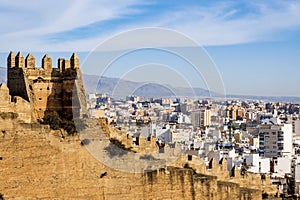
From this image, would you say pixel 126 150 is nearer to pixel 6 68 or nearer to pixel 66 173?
pixel 66 173

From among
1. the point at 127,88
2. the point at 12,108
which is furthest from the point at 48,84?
the point at 12,108

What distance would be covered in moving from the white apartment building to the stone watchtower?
42757 millimetres

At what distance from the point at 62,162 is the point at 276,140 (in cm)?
4833

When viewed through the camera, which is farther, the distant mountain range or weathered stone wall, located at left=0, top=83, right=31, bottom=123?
the distant mountain range

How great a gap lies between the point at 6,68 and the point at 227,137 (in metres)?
44.9

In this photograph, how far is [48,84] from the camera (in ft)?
58.5

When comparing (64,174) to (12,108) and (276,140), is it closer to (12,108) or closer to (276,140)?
(12,108)

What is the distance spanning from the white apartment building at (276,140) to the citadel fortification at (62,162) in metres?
39.8

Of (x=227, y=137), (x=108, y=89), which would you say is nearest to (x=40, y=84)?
(x=108, y=89)

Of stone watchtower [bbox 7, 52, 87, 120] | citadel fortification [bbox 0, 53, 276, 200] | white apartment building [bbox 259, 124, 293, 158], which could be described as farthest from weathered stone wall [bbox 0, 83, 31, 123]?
white apartment building [bbox 259, 124, 293, 158]

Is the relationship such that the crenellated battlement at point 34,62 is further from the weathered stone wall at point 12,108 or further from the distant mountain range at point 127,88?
the weathered stone wall at point 12,108

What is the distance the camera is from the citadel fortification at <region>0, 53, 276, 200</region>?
552 inches

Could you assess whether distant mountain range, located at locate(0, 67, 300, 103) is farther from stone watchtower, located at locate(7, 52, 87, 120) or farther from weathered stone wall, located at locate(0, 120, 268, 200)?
weathered stone wall, located at locate(0, 120, 268, 200)

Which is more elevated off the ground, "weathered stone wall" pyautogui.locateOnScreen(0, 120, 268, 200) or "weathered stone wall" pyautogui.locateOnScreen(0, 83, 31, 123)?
"weathered stone wall" pyautogui.locateOnScreen(0, 83, 31, 123)
